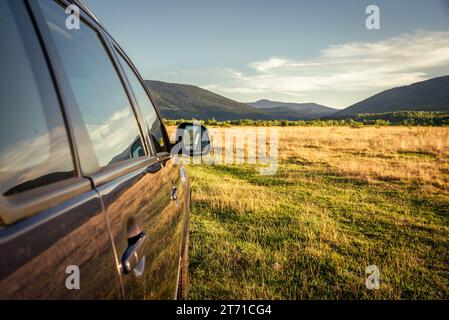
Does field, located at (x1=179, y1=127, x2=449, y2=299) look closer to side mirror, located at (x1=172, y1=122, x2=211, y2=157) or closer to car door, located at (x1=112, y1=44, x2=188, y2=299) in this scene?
side mirror, located at (x1=172, y1=122, x2=211, y2=157)

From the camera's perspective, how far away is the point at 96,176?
1.16 m

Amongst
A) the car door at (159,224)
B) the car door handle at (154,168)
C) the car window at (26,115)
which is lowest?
the car door at (159,224)

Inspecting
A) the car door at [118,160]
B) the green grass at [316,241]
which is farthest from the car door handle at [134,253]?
the green grass at [316,241]

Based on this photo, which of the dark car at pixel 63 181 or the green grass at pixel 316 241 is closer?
the dark car at pixel 63 181

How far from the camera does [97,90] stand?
63.3 inches

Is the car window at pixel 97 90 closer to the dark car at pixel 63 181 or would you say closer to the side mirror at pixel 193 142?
the dark car at pixel 63 181

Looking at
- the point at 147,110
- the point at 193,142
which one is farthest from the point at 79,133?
the point at 193,142

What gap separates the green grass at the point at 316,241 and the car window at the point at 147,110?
185 cm

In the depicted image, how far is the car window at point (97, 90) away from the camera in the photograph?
127 cm

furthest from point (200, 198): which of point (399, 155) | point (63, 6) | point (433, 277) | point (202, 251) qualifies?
point (399, 155)

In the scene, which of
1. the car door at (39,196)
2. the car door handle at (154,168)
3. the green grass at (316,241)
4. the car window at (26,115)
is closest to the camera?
the car door at (39,196)

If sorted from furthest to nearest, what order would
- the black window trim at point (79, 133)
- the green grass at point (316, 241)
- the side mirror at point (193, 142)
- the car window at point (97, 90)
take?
the green grass at point (316, 241), the side mirror at point (193, 142), the car window at point (97, 90), the black window trim at point (79, 133)
